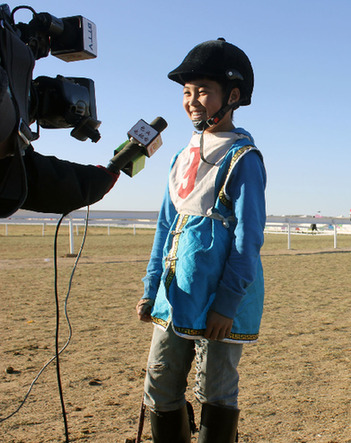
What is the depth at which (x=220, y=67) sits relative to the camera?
2.03 m

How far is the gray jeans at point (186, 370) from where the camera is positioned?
1.88 metres

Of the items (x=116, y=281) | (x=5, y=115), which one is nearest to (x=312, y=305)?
(x=116, y=281)

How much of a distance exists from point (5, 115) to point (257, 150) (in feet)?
3.41

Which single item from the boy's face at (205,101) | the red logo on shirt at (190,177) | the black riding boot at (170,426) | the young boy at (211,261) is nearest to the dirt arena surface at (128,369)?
the black riding boot at (170,426)

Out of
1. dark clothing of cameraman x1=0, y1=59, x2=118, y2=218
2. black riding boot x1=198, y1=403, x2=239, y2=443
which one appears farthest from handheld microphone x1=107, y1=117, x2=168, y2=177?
black riding boot x1=198, y1=403, x2=239, y2=443

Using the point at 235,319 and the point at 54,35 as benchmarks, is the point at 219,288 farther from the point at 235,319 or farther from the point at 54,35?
the point at 54,35

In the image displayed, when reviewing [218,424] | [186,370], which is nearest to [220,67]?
[186,370]

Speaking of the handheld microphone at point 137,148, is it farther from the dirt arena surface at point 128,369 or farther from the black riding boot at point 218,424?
the dirt arena surface at point 128,369

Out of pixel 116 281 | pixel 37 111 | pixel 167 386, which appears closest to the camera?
pixel 37 111

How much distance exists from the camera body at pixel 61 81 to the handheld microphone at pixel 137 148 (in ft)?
0.35

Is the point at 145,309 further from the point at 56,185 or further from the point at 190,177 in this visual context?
the point at 56,185

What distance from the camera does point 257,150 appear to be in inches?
76.9

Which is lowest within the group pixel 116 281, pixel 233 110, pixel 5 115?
pixel 116 281

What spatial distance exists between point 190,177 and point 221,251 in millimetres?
383
